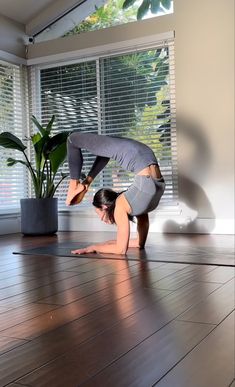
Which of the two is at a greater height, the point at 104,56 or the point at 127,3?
the point at 127,3

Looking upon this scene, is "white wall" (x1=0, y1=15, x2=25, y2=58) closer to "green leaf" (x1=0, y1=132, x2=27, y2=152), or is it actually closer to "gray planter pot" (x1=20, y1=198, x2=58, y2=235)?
"green leaf" (x1=0, y1=132, x2=27, y2=152)

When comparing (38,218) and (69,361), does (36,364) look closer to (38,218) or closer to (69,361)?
(69,361)

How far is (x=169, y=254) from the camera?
2951mm

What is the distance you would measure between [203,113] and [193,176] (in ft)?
1.98

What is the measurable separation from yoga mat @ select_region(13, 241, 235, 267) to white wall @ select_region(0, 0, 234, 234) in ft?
3.71

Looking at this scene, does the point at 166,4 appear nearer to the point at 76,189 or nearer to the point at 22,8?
the point at 22,8

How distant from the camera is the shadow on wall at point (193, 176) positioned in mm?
4340

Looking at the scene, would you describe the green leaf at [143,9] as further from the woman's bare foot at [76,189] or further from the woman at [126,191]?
the woman's bare foot at [76,189]

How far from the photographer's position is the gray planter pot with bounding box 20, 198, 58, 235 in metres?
4.41

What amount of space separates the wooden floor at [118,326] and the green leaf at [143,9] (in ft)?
10.1

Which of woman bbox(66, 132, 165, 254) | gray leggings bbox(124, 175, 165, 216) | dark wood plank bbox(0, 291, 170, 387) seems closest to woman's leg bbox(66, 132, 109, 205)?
woman bbox(66, 132, 165, 254)

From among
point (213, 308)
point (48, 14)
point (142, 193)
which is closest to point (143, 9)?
point (48, 14)

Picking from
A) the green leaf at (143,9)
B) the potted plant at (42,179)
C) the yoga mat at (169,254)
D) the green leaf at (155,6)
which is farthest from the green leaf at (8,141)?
the green leaf at (155,6)

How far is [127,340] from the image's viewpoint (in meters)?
1.31
